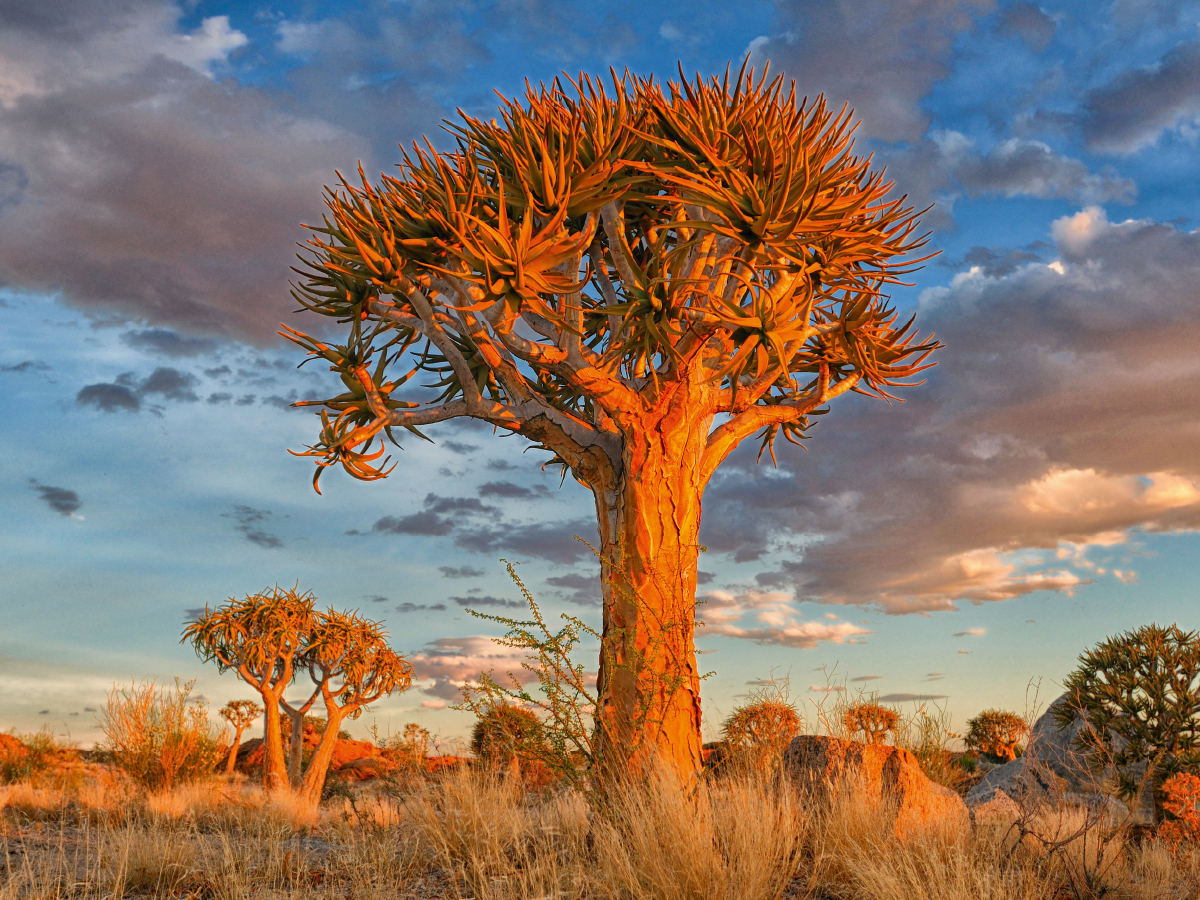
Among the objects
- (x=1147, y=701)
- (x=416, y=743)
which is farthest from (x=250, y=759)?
(x=1147, y=701)

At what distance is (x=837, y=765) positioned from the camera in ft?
25.2

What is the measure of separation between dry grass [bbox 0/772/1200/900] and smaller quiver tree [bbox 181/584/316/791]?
34.5 ft

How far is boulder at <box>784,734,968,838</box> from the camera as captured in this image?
7.20 meters

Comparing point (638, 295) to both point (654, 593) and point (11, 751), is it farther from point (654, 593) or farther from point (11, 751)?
point (11, 751)

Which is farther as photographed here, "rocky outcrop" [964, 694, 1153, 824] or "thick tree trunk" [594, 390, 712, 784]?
"rocky outcrop" [964, 694, 1153, 824]

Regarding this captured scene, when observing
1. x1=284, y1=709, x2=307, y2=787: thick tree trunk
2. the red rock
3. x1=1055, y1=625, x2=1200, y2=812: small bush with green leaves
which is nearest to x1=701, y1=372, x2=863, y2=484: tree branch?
x1=1055, y1=625, x2=1200, y2=812: small bush with green leaves

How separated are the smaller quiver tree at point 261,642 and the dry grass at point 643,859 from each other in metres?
10.5

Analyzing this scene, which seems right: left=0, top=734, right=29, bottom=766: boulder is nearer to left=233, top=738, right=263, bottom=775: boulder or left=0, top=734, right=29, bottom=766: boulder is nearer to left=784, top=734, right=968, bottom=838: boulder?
left=233, top=738, right=263, bottom=775: boulder

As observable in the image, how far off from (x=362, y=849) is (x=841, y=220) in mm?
7146

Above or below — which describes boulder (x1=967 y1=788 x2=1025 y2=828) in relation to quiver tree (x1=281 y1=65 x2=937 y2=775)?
below

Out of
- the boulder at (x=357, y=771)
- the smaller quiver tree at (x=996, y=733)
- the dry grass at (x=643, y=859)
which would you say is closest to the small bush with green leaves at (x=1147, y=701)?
the dry grass at (x=643, y=859)

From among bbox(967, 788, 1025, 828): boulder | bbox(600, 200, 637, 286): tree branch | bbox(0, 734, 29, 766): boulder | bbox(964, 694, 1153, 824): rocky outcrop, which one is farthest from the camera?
bbox(0, 734, 29, 766): boulder

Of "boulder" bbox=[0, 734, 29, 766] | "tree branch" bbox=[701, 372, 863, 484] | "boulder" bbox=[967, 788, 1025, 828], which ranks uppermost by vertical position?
"tree branch" bbox=[701, 372, 863, 484]

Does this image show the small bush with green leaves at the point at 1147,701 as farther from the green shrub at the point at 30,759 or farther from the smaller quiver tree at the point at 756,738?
the green shrub at the point at 30,759
